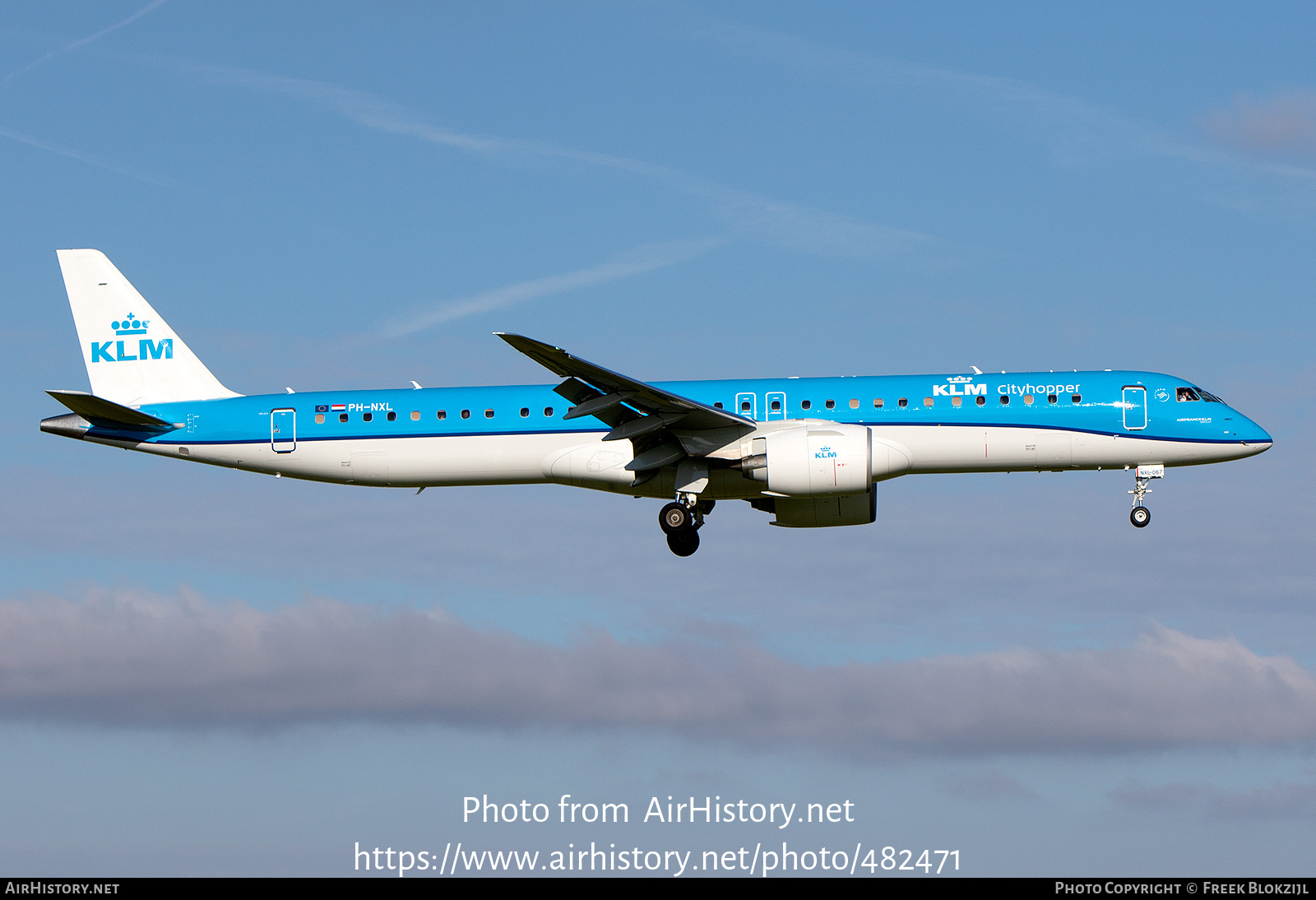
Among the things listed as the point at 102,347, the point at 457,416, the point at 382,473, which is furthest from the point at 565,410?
the point at 102,347

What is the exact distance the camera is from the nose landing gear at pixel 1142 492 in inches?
1571

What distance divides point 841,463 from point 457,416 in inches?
433

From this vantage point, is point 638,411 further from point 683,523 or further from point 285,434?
point 285,434

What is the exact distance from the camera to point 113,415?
41.5 metres

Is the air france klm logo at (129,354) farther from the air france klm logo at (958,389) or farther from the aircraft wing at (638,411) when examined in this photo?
the air france klm logo at (958,389)

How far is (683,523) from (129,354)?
17975 millimetres

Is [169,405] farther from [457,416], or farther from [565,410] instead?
[565,410]

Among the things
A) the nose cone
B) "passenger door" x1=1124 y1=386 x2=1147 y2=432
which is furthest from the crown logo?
the nose cone

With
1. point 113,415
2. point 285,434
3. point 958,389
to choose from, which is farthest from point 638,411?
point 113,415

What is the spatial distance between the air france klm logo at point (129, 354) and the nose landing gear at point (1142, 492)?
93.4 feet

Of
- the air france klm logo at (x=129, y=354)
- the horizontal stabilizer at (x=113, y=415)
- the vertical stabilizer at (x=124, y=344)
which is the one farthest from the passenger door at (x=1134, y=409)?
the air france klm logo at (x=129, y=354)

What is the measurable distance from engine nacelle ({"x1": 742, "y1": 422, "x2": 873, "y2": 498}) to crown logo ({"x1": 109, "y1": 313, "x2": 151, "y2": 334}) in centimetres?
2026

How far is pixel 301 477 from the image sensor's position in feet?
139

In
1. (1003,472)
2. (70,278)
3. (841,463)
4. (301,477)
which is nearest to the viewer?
(841,463)
